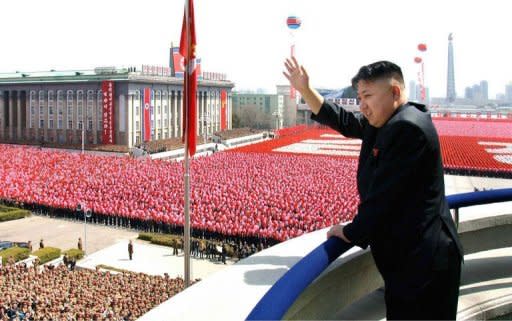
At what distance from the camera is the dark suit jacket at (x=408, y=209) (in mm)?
2113

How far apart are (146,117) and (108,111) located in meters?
4.20

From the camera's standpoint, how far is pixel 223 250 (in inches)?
725

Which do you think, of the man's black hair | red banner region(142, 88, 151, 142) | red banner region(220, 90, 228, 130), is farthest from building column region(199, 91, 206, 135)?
the man's black hair

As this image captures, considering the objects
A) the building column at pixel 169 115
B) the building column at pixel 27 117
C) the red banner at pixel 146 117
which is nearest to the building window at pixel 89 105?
the red banner at pixel 146 117

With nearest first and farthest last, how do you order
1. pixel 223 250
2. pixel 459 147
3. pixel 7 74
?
1. pixel 223 250
2. pixel 459 147
3. pixel 7 74

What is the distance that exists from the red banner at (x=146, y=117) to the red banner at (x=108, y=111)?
11.3ft

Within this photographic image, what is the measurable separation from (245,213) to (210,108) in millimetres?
52923

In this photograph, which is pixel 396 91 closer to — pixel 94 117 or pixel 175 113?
pixel 94 117

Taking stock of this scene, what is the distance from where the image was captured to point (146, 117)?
5850cm

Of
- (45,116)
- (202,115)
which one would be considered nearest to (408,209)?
(45,116)

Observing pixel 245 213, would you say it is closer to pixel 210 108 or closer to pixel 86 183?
pixel 86 183

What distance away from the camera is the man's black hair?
7.63 feet

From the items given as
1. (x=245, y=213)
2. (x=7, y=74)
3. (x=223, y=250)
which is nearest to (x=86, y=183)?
(x=245, y=213)

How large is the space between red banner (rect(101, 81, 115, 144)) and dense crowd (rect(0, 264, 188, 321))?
43248mm
